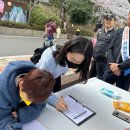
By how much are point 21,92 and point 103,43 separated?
2.88 metres

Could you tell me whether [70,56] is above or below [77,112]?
above

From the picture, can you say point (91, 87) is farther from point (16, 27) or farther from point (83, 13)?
point (83, 13)

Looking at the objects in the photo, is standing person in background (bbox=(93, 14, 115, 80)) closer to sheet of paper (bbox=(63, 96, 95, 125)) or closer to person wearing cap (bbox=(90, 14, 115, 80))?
person wearing cap (bbox=(90, 14, 115, 80))

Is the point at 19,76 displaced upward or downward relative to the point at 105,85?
upward

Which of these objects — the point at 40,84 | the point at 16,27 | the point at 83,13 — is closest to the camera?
the point at 40,84

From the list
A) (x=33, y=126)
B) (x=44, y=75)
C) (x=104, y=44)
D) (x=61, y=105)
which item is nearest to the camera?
(x=44, y=75)

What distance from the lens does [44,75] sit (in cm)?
152

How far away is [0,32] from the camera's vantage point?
13.4m

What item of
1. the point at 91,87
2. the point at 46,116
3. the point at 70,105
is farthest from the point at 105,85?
the point at 46,116

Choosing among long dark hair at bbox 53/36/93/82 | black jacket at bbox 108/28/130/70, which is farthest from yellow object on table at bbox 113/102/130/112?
black jacket at bbox 108/28/130/70

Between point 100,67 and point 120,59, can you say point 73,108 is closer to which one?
point 120,59

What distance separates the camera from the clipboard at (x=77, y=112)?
201 cm

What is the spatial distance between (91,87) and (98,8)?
74.7 ft

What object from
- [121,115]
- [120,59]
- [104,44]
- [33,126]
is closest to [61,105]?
[33,126]
